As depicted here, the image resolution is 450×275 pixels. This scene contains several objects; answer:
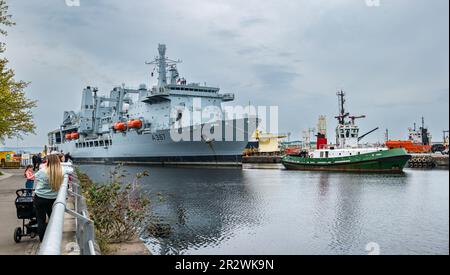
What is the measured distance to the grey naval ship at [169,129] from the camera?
4819 centimetres

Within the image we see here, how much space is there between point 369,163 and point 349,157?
2157 mm

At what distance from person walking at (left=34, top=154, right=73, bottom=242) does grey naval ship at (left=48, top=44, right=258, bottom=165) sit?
36644 mm

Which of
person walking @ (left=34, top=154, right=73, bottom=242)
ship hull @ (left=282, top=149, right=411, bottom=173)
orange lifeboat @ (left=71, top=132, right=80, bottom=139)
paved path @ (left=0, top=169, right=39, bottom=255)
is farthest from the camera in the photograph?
orange lifeboat @ (left=71, top=132, right=80, bottom=139)

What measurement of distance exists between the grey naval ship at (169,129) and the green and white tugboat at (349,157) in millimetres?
7670

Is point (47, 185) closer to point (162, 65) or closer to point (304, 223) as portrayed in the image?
point (304, 223)

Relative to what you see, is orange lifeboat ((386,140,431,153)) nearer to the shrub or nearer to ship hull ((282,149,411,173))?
Answer: ship hull ((282,149,411,173))

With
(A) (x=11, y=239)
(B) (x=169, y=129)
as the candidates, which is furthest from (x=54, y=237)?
(B) (x=169, y=129)

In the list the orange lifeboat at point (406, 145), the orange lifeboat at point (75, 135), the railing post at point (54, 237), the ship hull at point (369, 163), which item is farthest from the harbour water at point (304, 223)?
the orange lifeboat at point (75, 135)

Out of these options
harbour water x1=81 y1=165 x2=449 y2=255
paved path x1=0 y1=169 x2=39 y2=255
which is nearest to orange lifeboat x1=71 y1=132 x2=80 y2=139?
harbour water x1=81 y1=165 x2=449 y2=255

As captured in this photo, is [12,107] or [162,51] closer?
[12,107]

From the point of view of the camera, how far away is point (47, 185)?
224 inches

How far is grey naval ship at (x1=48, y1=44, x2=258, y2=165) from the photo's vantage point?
48.2m

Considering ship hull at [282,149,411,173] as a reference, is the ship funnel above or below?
above
